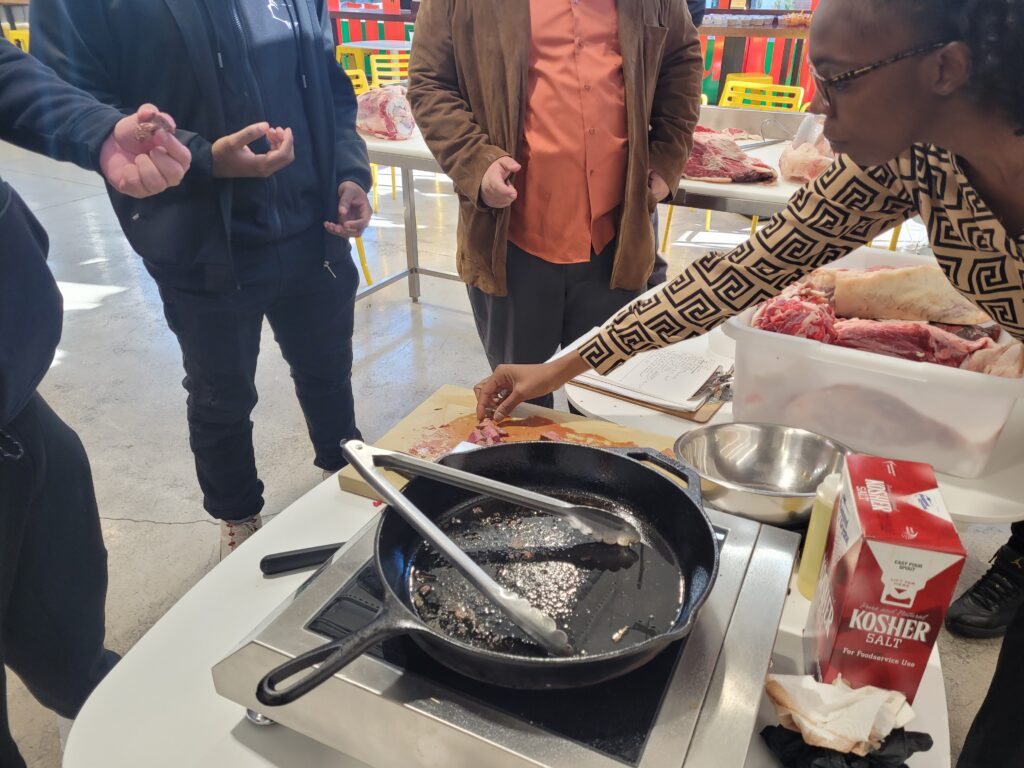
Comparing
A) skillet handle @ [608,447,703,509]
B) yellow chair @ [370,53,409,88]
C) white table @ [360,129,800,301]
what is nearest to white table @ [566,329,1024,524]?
skillet handle @ [608,447,703,509]

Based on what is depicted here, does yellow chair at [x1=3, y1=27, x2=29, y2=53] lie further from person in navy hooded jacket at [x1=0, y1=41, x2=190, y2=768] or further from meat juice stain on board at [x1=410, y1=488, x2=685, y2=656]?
meat juice stain on board at [x1=410, y1=488, x2=685, y2=656]

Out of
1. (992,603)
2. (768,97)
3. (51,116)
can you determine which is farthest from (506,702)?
(768,97)

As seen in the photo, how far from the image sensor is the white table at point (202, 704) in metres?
0.66

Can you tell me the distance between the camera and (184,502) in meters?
2.25

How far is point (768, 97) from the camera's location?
13.2ft

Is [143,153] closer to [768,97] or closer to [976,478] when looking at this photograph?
[976,478]

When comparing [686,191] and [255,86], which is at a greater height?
[255,86]

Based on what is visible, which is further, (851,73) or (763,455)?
(763,455)

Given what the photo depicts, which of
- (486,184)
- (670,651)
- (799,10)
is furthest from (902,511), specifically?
(799,10)

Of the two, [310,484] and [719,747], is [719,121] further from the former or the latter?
[719,747]

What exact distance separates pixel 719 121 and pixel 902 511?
3.14 metres

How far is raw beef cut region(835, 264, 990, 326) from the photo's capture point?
123 cm

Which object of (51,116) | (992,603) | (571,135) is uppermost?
(51,116)

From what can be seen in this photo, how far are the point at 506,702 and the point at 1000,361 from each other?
→ 0.91 m
